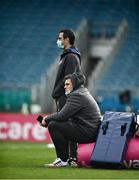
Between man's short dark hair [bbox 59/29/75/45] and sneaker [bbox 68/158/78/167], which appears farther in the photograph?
man's short dark hair [bbox 59/29/75/45]

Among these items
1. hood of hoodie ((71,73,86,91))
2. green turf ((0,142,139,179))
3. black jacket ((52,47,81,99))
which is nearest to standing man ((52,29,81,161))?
black jacket ((52,47,81,99))

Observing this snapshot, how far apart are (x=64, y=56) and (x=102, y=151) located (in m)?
1.55

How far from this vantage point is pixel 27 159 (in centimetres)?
1354

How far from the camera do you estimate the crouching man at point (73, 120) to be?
1141cm

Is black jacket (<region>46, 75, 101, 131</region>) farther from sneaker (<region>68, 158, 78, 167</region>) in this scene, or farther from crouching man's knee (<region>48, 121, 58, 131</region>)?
sneaker (<region>68, 158, 78, 167</region>)

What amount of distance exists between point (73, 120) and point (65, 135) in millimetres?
268

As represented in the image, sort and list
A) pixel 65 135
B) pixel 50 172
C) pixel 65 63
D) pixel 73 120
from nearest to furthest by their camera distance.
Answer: pixel 50 172, pixel 65 135, pixel 73 120, pixel 65 63

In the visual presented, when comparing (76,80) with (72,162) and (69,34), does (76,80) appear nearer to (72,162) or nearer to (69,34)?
(69,34)

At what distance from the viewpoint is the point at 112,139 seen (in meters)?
11.4

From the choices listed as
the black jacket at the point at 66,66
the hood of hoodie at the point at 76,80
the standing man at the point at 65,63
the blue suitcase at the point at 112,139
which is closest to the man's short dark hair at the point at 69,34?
the standing man at the point at 65,63

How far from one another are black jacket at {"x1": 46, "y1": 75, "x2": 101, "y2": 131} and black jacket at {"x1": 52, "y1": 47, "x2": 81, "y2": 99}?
45cm

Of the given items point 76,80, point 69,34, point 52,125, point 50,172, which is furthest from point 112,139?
point 69,34

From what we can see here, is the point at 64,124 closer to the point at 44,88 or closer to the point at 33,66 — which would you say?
the point at 44,88

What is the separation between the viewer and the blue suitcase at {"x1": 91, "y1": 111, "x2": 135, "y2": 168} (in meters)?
11.2
